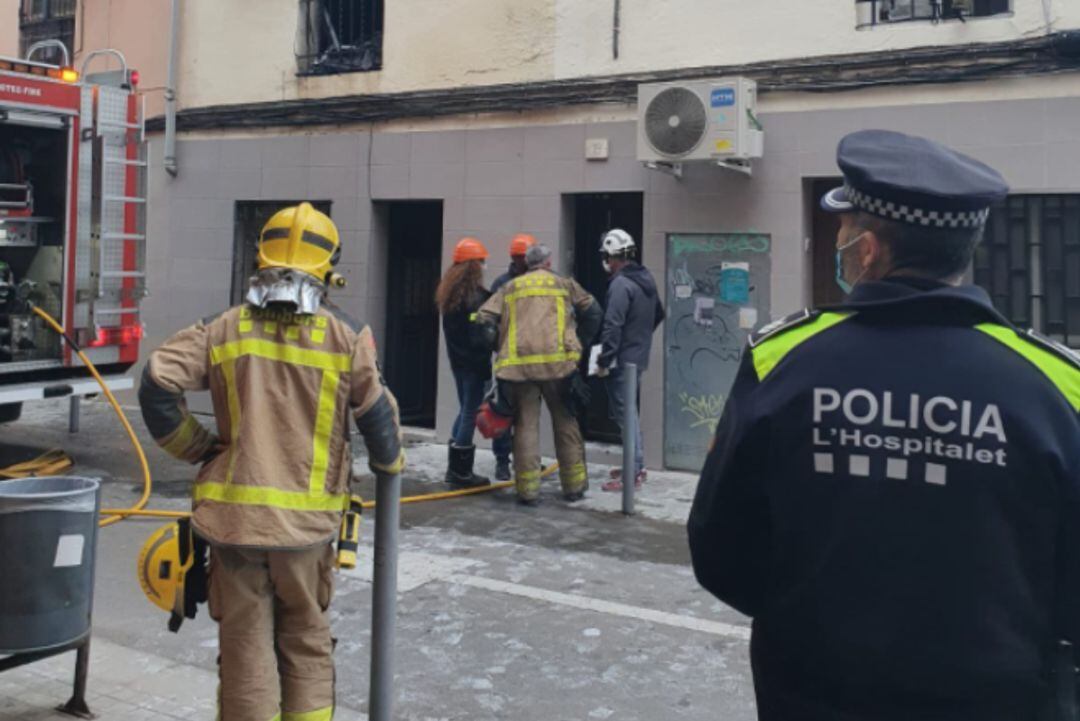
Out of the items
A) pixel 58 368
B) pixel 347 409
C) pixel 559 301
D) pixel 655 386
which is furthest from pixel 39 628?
pixel 655 386

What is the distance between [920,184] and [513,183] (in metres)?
8.31

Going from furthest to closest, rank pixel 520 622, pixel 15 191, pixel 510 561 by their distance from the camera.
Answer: pixel 15 191
pixel 510 561
pixel 520 622

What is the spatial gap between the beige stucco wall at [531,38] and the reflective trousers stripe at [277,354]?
21.0 ft

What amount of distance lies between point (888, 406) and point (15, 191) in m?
8.66

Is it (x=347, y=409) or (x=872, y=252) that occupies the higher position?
(x=872, y=252)

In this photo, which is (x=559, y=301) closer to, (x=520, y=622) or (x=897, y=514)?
(x=520, y=622)

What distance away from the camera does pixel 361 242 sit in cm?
1091

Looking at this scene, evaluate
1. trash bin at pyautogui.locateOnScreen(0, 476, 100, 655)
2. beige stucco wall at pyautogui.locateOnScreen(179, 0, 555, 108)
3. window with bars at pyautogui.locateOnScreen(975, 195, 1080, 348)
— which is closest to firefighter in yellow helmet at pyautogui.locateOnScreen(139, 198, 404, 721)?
trash bin at pyautogui.locateOnScreen(0, 476, 100, 655)

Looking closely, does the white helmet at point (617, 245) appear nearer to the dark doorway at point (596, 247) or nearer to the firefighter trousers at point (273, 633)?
the dark doorway at point (596, 247)

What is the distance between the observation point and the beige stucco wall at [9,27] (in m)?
13.6

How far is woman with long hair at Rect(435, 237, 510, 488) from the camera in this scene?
28.4 feet

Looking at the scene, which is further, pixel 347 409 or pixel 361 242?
pixel 361 242

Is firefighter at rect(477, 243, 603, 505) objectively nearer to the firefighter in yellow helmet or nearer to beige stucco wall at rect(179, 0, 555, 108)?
beige stucco wall at rect(179, 0, 555, 108)

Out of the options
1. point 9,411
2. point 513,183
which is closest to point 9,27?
point 9,411
